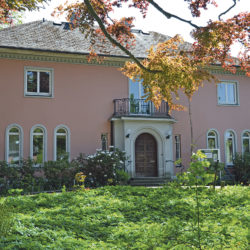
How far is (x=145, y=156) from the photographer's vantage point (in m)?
17.9

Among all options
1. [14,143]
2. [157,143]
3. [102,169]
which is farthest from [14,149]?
[157,143]

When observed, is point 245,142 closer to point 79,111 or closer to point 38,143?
point 79,111

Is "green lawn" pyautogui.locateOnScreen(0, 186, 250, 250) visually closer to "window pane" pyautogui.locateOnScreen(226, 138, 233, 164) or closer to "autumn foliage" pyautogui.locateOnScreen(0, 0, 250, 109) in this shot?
"autumn foliage" pyautogui.locateOnScreen(0, 0, 250, 109)

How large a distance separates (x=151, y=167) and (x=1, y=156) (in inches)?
273

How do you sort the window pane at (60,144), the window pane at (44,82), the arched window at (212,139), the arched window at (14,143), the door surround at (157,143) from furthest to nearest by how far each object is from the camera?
the arched window at (212,139), the door surround at (157,143), the window pane at (44,82), the window pane at (60,144), the arched window at (14,143)

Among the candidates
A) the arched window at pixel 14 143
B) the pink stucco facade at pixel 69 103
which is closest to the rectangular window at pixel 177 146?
the pink stucco facade at pixel 69 103

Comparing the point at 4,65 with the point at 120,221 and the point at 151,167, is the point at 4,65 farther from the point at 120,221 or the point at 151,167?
the point at 120,221

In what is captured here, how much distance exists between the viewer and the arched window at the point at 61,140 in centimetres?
1636

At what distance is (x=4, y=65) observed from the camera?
15.8m

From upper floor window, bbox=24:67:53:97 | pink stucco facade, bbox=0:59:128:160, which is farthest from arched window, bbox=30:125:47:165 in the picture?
upper floor window, bbox=24:67:53:97

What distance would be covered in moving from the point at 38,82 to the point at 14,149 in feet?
10.3

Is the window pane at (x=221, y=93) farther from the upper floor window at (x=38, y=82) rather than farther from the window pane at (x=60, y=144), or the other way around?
the upper floor window at (x=38, y=82)

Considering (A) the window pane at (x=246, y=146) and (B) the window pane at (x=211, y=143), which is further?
(A) the window pane at (x=246, y=146)

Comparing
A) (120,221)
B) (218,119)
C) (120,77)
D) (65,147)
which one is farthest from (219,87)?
(120,221)
